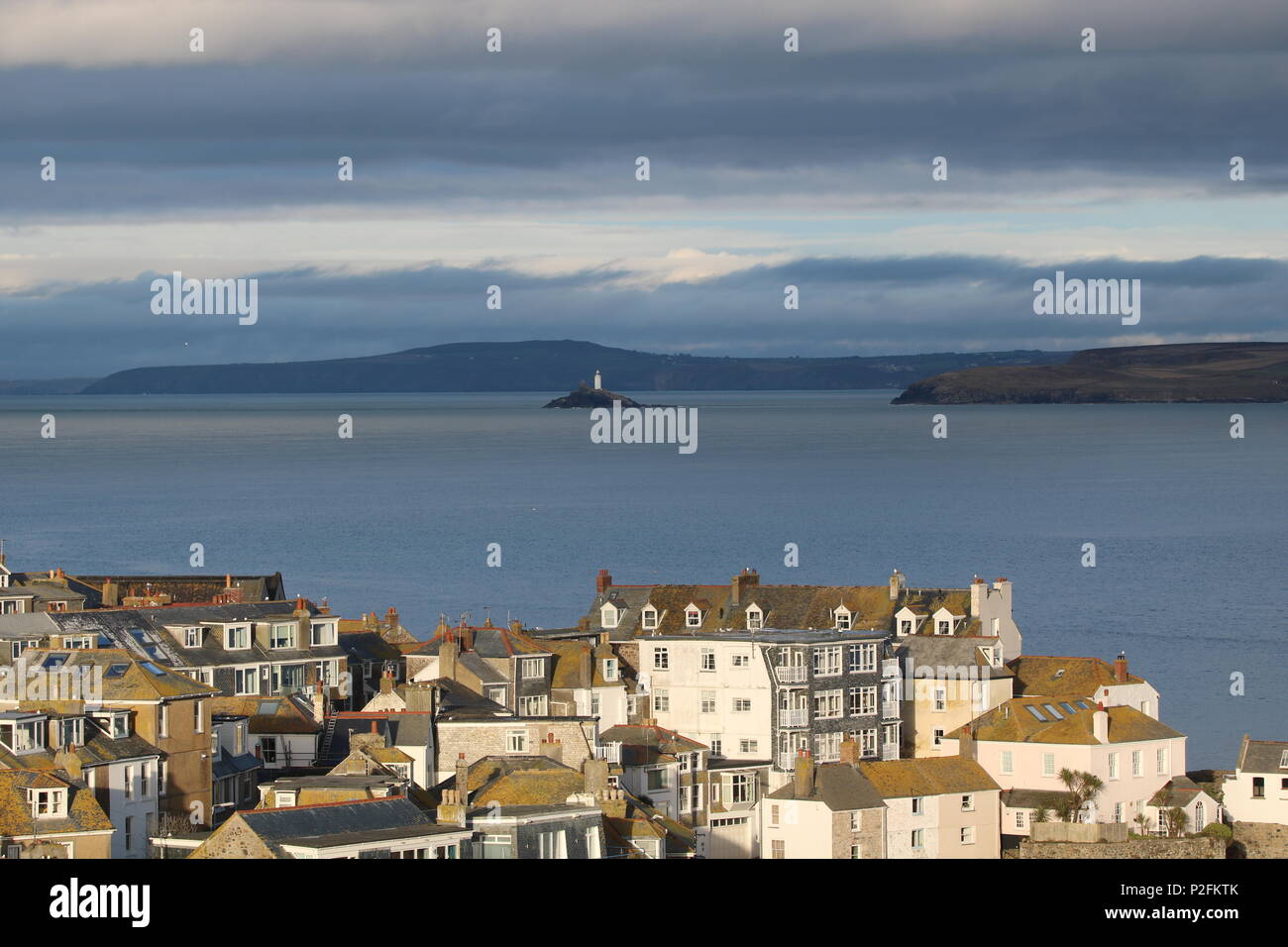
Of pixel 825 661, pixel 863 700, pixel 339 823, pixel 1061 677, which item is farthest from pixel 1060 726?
pixel 339 823

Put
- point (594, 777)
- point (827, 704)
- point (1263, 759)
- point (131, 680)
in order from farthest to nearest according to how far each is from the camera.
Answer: point (827, 704), point (1263, 759), point (131, 680), point (594, 777)

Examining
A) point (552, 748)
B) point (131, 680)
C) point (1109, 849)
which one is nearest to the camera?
point (131, 680)

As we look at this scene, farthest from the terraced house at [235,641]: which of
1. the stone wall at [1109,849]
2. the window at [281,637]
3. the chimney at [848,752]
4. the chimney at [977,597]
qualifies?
the stone wall at [1109,849]

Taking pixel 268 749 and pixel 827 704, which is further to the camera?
pixel 827 704

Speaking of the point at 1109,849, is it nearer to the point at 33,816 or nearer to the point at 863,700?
the point at 863,700

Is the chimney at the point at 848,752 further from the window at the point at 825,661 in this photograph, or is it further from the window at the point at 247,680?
the window at the point at 247,680

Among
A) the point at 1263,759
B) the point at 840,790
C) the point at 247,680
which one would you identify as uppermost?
the point at 247,680
